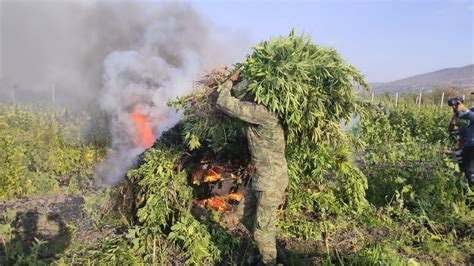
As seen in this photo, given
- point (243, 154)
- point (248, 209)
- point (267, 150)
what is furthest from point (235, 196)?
point (267, 150)

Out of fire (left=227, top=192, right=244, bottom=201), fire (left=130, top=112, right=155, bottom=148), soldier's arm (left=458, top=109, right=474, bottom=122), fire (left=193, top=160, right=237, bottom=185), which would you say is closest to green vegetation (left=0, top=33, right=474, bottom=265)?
fire (left=193, top=160, right=237, bottom=185)

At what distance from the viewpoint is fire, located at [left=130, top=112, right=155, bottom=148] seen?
8413 millimetres

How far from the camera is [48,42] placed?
26.4 meters

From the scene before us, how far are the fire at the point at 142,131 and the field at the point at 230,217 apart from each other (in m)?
1.61

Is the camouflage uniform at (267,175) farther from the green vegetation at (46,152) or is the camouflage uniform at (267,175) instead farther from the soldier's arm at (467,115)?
the green vegetation at (46,152)

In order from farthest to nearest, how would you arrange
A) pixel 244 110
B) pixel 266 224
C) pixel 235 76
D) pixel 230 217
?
pixel 230 217, pixel 235 76, pixel 266 224, pixel 244 110

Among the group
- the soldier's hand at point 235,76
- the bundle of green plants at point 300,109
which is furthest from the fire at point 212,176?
the soldier's hand at point 235,76

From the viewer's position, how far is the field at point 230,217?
16.4 feet

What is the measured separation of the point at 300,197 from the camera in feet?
19.4

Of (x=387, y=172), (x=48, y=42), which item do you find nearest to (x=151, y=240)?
(x=387, y=172)

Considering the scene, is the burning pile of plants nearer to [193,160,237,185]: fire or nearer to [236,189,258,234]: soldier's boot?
[193,160,237,185]: fire

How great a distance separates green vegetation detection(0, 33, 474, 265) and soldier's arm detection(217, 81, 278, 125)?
127 millimetres

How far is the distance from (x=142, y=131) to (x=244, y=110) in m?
4.86

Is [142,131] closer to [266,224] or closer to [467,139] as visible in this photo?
[266,224]
